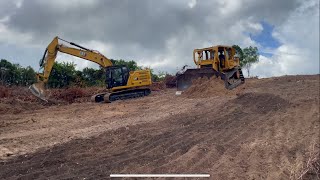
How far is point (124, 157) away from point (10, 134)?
17.7ft

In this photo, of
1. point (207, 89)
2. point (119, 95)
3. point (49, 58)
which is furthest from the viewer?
point (119, 95)

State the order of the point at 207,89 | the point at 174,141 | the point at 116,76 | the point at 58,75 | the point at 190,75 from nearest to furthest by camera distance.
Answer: the point at 174,141 → the point at 207,89 → the point at 190,75 → the point at 116,76 → the point at 58,75

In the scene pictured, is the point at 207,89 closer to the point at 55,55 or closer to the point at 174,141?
the point at 55,55

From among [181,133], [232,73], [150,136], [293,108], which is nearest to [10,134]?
[150,136]

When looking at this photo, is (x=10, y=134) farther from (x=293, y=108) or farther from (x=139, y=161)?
(x=293, y=108)

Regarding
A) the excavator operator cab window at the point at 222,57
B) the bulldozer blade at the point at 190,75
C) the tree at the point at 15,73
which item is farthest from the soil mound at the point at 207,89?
the tree at the point at 15,73

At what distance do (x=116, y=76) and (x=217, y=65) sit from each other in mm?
6305

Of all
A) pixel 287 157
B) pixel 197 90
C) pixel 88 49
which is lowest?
pixel 287 157

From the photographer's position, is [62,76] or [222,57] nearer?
[222,57]

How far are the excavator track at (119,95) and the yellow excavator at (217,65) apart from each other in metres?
2.80

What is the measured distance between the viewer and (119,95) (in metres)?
22.7

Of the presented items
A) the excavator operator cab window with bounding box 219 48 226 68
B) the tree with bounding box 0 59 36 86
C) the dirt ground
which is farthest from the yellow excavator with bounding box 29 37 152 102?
the tree with bounding box 0 59 36 86

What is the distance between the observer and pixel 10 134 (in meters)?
11.8

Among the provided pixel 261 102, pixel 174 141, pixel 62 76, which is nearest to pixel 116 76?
pixel 261 102
